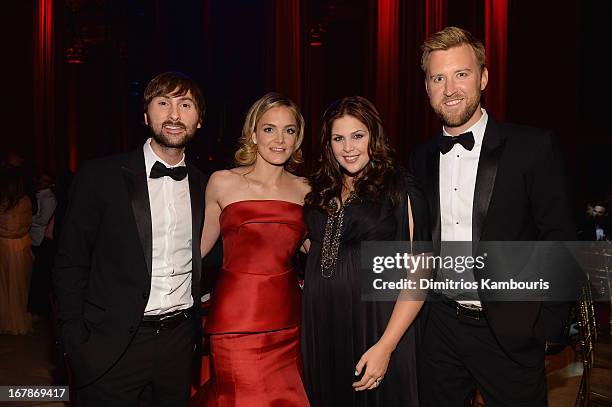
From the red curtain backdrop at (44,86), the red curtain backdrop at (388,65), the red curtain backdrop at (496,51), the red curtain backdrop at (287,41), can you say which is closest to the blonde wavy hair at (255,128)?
the red curtain backdrop at (496,51)

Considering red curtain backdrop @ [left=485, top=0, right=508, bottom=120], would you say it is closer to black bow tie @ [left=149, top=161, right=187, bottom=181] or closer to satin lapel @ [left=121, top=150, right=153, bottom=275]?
black bow tie @ [left=149, top=161, right=187, bottom=181]

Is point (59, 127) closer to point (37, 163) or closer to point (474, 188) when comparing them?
point (37, 163)

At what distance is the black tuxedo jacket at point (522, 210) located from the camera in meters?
2.14

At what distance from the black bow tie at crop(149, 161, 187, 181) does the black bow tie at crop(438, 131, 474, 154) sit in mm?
1065

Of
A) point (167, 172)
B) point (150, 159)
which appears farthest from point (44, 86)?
point (167, 172)

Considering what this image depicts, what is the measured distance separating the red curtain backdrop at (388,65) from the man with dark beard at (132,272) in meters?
5.70

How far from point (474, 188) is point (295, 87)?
7.18 m

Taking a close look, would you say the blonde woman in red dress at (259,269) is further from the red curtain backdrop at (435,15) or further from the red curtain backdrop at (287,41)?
the red curtain backdrop at (287,41)

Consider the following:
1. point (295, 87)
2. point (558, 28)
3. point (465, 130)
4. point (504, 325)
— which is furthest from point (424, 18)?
point (504, 325)

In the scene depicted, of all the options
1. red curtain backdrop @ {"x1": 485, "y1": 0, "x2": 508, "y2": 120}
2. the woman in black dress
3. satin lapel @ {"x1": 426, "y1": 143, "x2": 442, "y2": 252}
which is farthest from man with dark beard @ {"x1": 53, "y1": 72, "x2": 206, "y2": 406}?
red curtain backdrop @ {"x1": 485, "y1": 0, "x2": 508, "y2": 120}

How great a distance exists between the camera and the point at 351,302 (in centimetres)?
239

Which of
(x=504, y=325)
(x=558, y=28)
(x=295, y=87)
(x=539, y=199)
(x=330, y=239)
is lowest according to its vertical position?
(x=504, y=325)

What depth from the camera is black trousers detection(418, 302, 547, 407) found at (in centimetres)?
220

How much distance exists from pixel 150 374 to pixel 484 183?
1508mm
